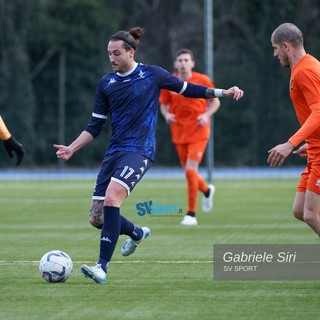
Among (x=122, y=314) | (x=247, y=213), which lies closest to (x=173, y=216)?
(x=247, y=213)

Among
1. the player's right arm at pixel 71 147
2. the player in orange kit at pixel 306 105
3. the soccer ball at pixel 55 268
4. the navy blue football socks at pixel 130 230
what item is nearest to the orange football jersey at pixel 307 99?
the player in orange kit at pixel 306 105

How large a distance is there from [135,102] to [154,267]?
1.75m

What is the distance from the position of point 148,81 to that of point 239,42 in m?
31.1

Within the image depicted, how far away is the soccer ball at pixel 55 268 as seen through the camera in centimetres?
886

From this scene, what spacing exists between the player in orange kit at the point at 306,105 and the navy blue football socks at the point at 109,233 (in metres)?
1.59

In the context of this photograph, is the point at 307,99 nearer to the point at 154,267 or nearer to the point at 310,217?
the point at 310,217

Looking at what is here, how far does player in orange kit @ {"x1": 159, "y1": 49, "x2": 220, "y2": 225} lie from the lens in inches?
618

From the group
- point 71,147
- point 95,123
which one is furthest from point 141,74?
point 71,147

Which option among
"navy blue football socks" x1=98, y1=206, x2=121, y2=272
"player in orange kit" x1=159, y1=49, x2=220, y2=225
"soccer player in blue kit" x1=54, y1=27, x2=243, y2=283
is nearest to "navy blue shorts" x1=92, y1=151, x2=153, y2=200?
"soccer player in blue kit" x1=54, y1=27, x2=243, y2=283

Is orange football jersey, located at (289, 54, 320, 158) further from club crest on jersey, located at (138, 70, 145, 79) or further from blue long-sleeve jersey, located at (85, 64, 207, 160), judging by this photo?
club crest on jersey, located at (138, 70, 145, 79)

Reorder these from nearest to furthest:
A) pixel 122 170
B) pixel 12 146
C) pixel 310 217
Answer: pixel 310 217
pixel 122 170
pixel 12 146

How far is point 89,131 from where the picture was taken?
378 inches

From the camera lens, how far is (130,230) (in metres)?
10.1

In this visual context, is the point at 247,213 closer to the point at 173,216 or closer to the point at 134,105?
the point at 173,216
